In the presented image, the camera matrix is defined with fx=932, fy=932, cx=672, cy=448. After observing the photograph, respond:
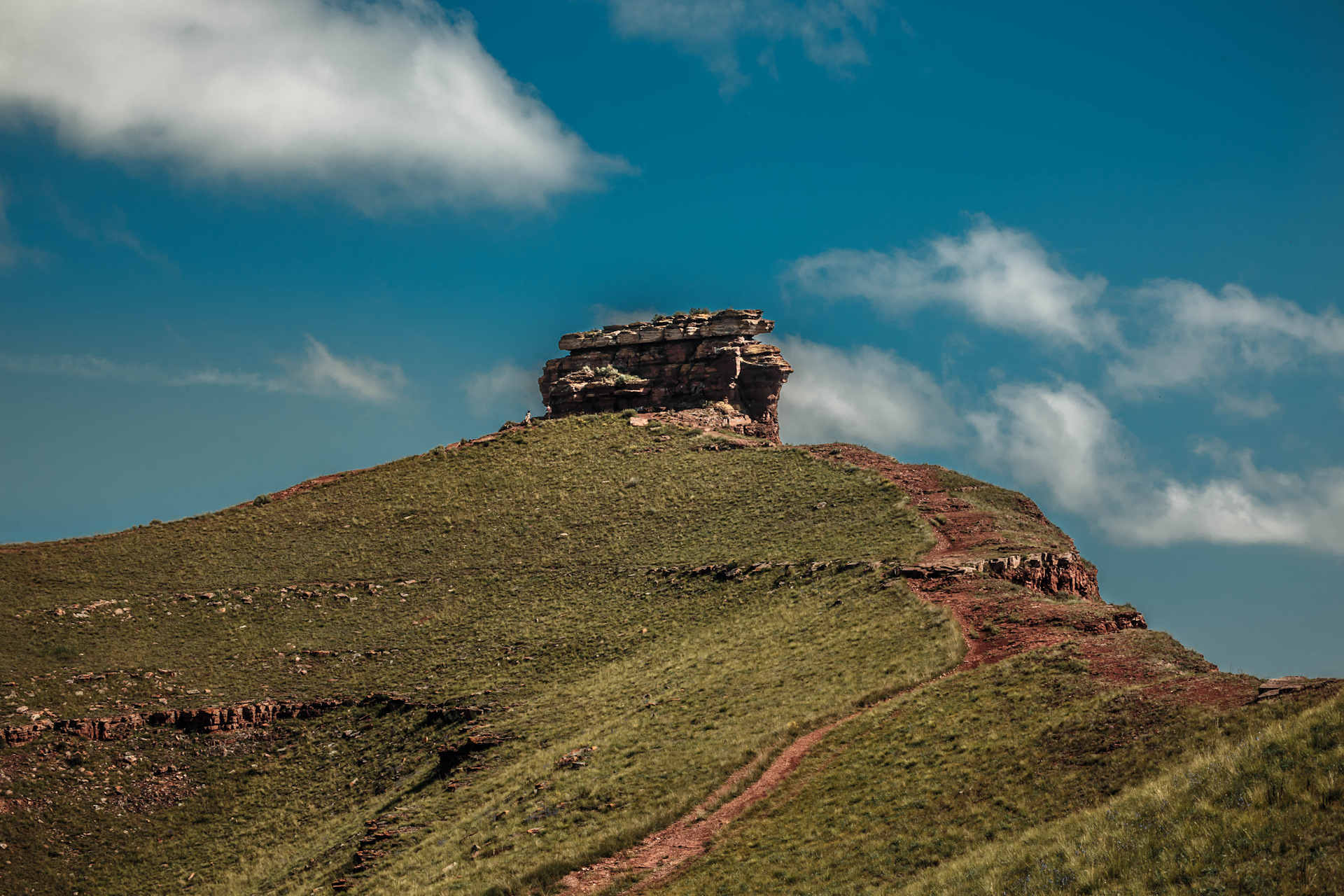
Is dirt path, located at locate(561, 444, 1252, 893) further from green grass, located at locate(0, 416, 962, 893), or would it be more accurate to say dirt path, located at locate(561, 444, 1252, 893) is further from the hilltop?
green grass, located at locate(0, 416, 962, 893)

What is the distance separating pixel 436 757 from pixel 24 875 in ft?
47.3

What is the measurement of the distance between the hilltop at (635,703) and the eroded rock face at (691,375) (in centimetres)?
1398

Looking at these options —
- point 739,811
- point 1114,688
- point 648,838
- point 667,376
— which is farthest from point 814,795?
point 667,376

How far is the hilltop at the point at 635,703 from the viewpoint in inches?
762

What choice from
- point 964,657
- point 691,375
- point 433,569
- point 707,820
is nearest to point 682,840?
point 707,820

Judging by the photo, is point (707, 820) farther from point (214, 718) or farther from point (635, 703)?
point (214, 718)

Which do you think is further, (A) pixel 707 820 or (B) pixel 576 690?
(B) pixel 576 690

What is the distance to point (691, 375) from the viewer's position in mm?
85625

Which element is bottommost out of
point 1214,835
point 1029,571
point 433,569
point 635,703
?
point 1214,835

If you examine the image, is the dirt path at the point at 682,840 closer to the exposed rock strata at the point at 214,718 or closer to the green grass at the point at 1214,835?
the green grass at the point at 1214,835

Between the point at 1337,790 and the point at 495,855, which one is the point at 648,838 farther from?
the point at 1337,790

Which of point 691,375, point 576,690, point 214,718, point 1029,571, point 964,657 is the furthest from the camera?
point 691,375

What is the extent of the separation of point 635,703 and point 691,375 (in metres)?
51.9

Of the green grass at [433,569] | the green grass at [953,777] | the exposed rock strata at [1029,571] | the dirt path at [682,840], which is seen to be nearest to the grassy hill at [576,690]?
the green grass at [953,777]
